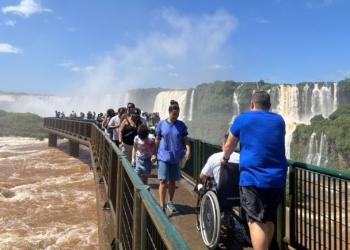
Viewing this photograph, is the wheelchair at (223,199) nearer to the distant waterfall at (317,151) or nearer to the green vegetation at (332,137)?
the green vegetation at (332,137)

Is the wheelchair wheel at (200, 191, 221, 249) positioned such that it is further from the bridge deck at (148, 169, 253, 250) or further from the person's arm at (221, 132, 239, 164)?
the person's arm at (221, 132, 239, 164)

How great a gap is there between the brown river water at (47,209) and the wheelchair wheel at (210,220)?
13.1ft

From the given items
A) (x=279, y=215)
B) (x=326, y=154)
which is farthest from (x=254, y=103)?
(x=326, y=154)

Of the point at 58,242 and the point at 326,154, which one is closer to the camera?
the point at 58,242

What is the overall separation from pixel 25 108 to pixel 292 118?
81092mm

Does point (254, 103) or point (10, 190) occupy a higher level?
point (254, 103)

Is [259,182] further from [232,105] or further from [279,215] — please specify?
[232,105]

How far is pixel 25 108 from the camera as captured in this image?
301ft

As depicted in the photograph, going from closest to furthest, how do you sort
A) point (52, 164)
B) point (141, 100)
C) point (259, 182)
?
point (259, 182) → point (52, 164) → point (141, 100)

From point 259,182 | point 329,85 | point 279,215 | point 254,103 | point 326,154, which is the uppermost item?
point 329,85

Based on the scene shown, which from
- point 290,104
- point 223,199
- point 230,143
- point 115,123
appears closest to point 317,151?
point 290,104

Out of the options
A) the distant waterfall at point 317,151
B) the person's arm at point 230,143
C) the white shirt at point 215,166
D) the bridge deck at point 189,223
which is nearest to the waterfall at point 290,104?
the distant waterfall at point 317,151

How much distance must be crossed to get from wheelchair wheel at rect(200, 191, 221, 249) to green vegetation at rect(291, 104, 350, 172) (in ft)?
81.4

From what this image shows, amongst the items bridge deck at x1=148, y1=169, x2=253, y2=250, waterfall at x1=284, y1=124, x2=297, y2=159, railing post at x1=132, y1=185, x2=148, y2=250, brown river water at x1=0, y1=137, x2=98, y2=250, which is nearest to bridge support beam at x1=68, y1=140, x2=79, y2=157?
brown river water at x1=0, y1=137, x2=98, y2=250
